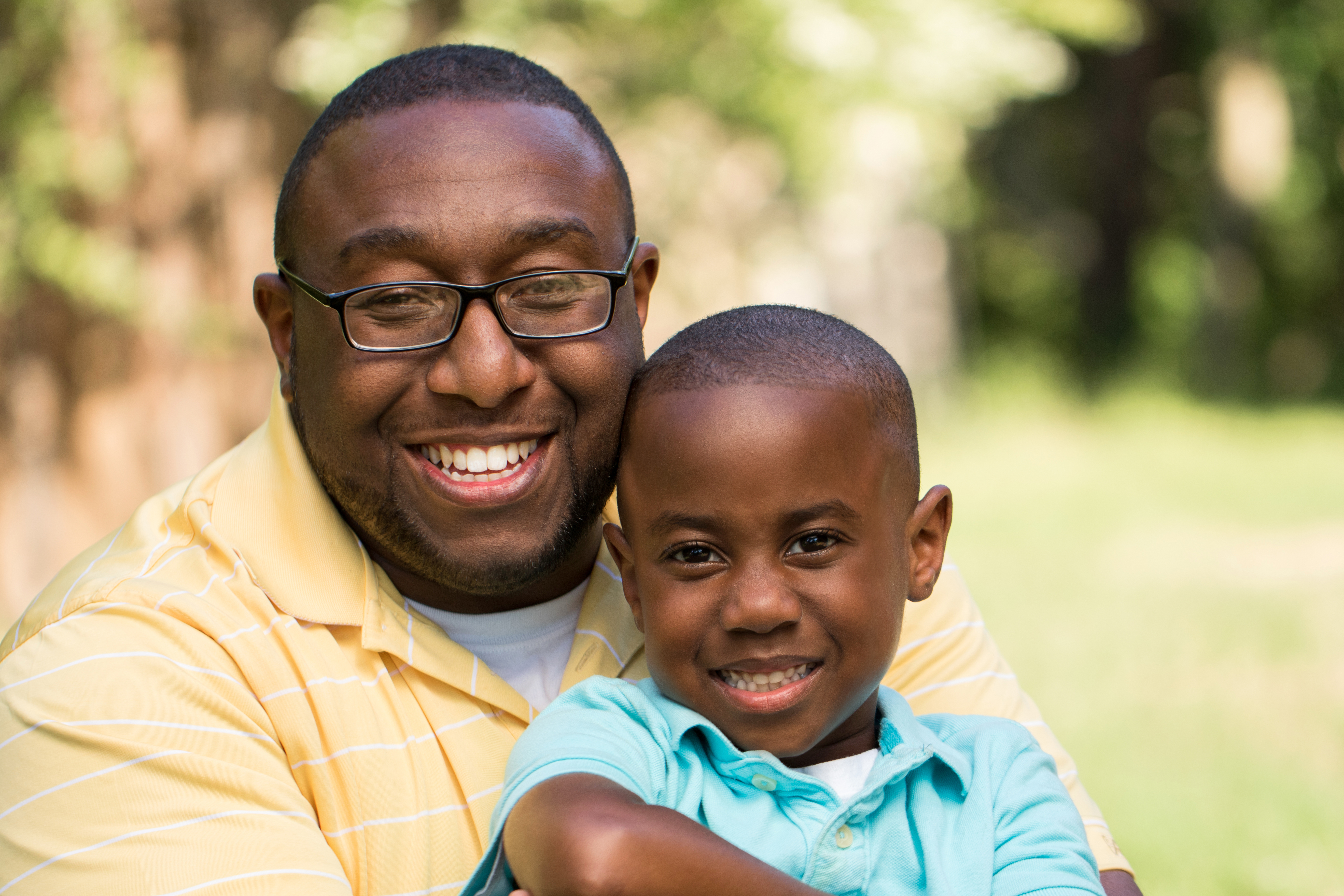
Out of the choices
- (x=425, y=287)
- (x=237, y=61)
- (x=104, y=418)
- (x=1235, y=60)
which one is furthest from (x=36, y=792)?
(x=1235, y=60)

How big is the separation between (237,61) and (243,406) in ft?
6.26

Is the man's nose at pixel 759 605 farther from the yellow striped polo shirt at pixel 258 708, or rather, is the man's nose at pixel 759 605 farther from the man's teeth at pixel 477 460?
the man's teeth at pixel 477 460

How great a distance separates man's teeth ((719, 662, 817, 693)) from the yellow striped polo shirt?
12.7 inches

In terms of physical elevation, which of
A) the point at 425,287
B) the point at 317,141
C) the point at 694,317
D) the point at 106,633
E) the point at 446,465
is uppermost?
the point at 317,141

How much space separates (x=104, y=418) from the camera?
23.9ft

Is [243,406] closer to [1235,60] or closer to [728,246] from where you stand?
[728,246]

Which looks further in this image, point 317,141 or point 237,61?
point 237,61

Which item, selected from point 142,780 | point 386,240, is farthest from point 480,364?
point 142,780

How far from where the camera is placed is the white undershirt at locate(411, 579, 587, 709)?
2.48 m

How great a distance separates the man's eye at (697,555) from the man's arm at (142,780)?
682 mm

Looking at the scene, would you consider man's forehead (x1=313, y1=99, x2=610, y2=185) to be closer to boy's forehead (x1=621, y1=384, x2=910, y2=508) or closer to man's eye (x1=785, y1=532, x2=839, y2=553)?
boy's forehead (x1=621, y1=384, x2=910, y2=508)

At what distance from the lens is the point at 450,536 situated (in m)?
2.39

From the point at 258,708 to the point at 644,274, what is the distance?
3.93 ft

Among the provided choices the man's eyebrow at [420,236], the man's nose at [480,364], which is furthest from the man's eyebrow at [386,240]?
the man's nose at [480,364]
